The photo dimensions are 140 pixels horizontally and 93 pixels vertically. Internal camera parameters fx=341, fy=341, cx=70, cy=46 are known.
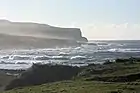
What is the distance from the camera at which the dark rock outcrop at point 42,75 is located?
43806 mm

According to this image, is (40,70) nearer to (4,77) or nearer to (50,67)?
(50,67)

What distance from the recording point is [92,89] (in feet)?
86.7

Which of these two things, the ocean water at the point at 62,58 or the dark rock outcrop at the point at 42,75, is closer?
the dark rock outcrop at the point at 42,75

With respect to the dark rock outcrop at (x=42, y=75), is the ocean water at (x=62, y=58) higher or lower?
lower

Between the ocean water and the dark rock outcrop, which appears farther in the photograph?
the ocean water

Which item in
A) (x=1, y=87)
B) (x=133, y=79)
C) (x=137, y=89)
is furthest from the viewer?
(x=1, y=87)

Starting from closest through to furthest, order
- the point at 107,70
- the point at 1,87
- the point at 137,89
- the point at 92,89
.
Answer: the point at 137,89, the point at 92,89, the point at 107,70, the point at 1,87

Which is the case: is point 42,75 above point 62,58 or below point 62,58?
above

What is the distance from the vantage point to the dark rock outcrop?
43806 millimetres

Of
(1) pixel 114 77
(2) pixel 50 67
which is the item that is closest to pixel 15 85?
(2) pixel 50 67

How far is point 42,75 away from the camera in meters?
44.8

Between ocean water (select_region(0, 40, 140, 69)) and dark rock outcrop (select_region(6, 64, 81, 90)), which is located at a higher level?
dark rock outcrop (select_region(6, 64, 81, 90))

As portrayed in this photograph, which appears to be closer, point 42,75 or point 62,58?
point 42,75

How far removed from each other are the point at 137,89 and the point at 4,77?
109 feet
